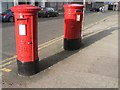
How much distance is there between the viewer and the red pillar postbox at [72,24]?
8.49 metres

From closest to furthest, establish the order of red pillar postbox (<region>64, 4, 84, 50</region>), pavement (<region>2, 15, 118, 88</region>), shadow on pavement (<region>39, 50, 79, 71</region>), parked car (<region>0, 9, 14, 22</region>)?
pavement (<region>2, 15, 118, 88</region>) → shadow on pavement (<region>39, 50, 79, 71</region>) → red pillar postbox (<region>64, 4, 84, 50</region>) → parked car (<region>0, 9, 14, 22</region>)

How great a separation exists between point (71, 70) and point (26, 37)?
1591mm

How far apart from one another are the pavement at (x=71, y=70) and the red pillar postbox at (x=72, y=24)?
1.07ft

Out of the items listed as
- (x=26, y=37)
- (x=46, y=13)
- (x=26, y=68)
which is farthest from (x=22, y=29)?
(x=46, y=13)

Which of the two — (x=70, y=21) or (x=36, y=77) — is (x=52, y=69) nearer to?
(x=36, y=77)

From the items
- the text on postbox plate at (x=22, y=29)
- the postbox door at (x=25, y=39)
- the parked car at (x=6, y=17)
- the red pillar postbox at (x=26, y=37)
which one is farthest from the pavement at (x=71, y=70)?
the parked car at (x=6, y=17)

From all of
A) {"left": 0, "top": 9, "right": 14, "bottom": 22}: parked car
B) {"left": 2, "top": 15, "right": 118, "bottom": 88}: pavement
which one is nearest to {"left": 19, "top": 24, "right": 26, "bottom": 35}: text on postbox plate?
{"left": 2, "top": 15, "right": 118, "bottom": 88}: pavement

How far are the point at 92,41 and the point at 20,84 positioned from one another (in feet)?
18.8

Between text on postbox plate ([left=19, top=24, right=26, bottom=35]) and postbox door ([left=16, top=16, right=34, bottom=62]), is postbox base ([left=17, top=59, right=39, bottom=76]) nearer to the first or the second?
postbox door ([left=16, top=16, right=34, bottom=62])

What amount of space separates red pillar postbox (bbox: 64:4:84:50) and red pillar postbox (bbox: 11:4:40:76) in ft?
8.72

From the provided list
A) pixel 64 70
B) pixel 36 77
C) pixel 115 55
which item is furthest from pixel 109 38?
pixel 36 77

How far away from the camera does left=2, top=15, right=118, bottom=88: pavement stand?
5.58 metres

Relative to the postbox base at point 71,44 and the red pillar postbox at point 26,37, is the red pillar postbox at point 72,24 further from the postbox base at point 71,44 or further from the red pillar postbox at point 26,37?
the red pillar postbox at point 26,37

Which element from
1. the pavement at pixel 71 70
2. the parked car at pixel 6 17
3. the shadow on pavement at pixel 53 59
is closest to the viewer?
the pavement at pixel 71 70
